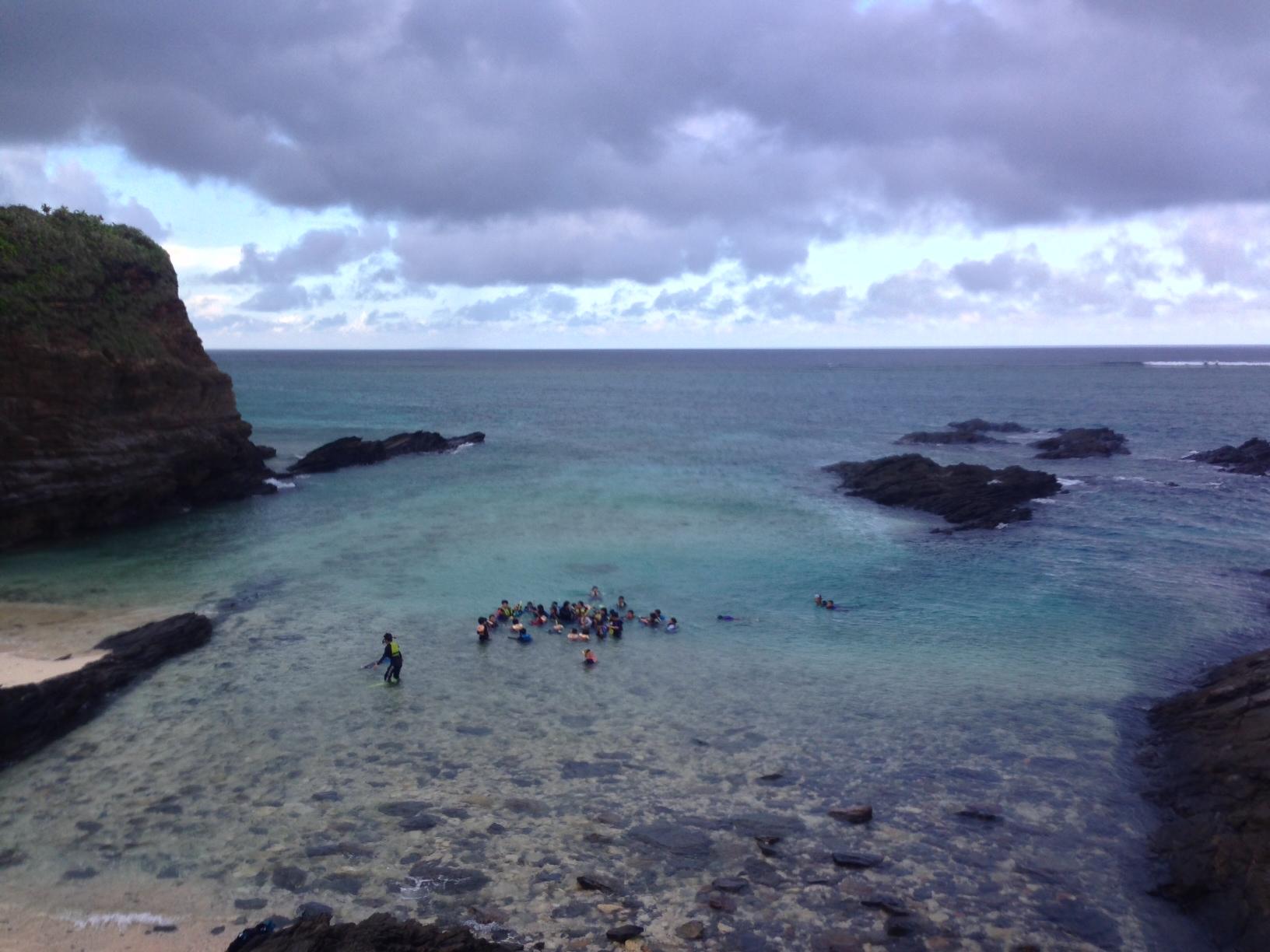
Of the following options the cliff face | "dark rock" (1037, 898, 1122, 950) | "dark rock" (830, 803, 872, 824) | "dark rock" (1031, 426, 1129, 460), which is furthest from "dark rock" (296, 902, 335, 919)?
"dark rock" (1031, 426, 1129, 460)

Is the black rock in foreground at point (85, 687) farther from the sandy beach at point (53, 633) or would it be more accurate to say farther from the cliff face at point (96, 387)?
the cliff face at point (96, 387)

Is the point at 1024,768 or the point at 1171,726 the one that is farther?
the point at 1171,726

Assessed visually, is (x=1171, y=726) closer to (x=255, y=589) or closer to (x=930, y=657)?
(x=930, y=657)

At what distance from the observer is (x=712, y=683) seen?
2291 cm

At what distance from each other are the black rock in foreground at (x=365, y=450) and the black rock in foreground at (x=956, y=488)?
109ft

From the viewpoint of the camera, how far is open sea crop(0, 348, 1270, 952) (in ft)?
45.9

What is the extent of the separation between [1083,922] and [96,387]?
3997 cm

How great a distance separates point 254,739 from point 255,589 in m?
12.5

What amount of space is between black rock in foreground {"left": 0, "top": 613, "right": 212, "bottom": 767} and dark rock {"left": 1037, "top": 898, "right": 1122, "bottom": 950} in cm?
2074

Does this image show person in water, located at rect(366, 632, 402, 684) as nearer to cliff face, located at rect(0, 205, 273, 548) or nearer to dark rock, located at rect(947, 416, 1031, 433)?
cliff face, located at rect(0, 205, 273, 548)

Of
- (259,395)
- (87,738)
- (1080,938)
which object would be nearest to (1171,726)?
(1080,938)

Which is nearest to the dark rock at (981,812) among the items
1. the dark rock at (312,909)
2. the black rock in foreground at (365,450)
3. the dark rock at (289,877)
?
the dark rock at (312,909)

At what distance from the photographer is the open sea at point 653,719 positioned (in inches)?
551

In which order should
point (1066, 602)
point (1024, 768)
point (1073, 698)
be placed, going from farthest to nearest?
point (1066, 602)
point (1073, 698)
point (1024, 768)
